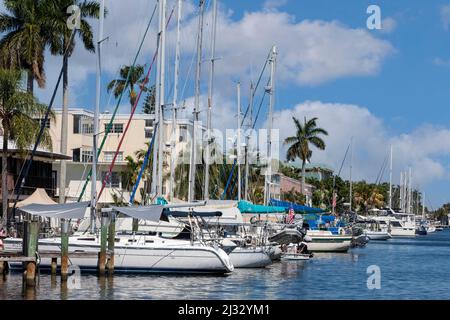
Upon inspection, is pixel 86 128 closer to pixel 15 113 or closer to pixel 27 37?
pixel 27 37

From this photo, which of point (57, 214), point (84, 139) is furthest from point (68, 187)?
point (57, 214)

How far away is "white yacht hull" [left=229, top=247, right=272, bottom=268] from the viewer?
154ft

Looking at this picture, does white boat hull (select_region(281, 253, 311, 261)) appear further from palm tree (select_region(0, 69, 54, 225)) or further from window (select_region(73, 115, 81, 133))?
window (select_region(73, 115, 81, 133))

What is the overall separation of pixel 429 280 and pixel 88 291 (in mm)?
21768

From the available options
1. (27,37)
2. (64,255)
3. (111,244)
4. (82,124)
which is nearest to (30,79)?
(27,37)

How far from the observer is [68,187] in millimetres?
82500

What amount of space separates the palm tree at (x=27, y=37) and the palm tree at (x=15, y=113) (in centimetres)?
973

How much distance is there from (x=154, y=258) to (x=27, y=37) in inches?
1238

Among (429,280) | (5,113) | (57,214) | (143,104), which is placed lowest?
(429,280)

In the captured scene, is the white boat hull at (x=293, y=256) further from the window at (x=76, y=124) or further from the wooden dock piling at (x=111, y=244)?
the window at (x=76, y=124)

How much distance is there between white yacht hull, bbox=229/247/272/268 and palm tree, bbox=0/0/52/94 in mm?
26449

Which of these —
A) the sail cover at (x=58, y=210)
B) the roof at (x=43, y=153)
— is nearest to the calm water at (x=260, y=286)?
the sail cover at (x=58, y=210)

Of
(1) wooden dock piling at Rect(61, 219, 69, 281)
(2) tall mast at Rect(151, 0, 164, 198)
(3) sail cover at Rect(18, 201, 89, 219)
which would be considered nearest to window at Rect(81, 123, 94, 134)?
(2) tall mast at Rect(151, 0, 164, 198)
